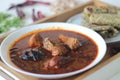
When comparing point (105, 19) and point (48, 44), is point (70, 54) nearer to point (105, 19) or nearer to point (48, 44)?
point (48, 44)

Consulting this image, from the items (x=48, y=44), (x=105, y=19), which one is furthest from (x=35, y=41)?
(x=105, y=19)

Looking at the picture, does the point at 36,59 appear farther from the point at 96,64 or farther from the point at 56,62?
the point at 96,64

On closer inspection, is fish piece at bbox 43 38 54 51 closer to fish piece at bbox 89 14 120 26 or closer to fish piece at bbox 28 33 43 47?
fish piece at bbox 28 33 43 47

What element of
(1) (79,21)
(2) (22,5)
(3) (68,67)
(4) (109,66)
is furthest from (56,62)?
(2) (22,5)

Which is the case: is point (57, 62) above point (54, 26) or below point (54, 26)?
below

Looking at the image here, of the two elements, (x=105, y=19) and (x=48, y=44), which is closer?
(x=48, y=44)

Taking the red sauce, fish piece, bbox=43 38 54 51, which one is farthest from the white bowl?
fish piece, bbox=43 38 54 51

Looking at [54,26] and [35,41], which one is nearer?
[35,41]

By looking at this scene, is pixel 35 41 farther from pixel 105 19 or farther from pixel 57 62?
pixel 105 19

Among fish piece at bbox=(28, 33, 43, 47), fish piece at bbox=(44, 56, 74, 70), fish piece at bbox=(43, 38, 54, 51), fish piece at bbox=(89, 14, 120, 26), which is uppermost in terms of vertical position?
fish piece at bbox=(89, 14, 120, 26)

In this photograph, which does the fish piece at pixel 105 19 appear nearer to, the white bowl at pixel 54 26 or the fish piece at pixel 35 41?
the white bowl at pixel 54 26

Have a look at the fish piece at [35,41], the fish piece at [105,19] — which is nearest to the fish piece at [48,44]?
the fish piece at [35,41]
